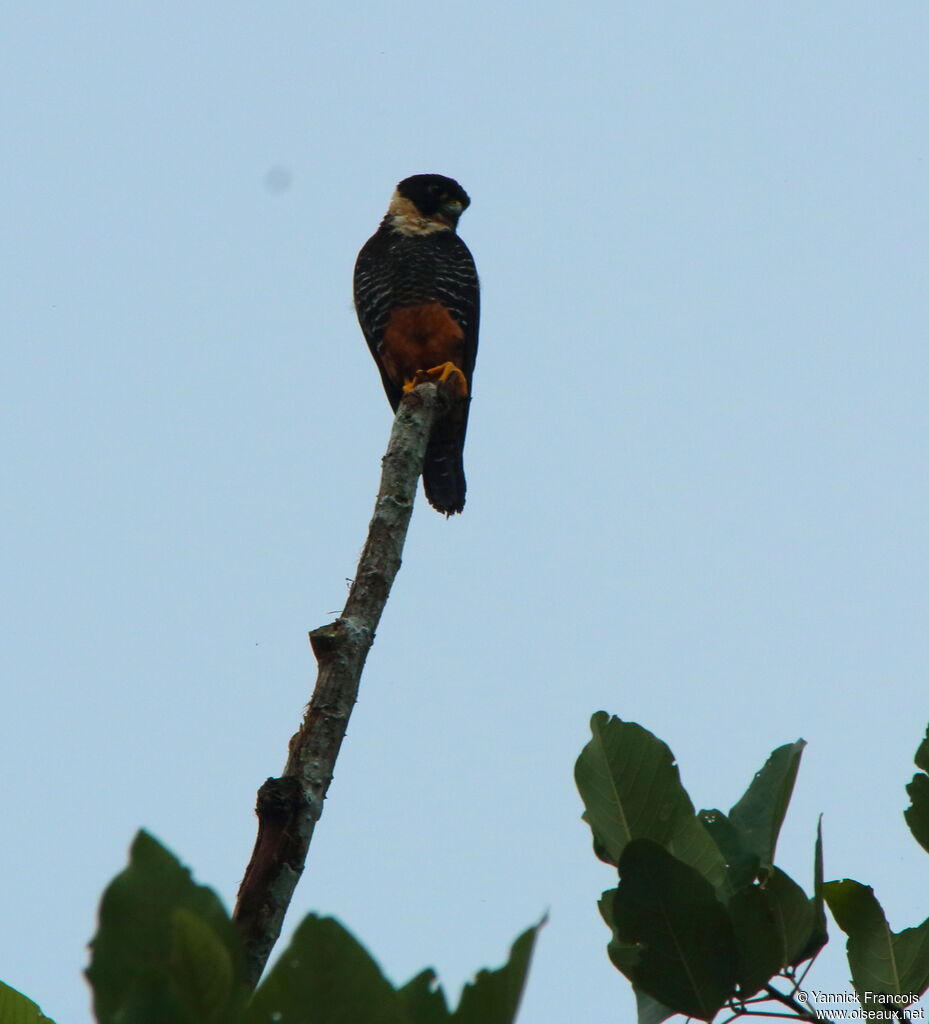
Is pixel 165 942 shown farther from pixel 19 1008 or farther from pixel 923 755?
pixel 923 755

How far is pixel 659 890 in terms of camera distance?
1.49 m

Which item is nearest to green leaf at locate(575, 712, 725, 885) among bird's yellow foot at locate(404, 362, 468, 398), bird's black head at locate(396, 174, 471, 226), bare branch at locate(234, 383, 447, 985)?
bare branch at locate(234, 383, 447, 985)

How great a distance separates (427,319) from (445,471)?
81 centimetres

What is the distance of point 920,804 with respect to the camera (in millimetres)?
1800

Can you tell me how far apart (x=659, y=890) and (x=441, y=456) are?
4.31m

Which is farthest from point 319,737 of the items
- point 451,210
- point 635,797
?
point 451,210

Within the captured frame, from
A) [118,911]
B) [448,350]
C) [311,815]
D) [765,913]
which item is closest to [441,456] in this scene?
[448,350]

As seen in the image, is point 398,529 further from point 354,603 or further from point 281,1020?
point 281,1020

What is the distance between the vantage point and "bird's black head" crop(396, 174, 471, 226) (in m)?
7.08

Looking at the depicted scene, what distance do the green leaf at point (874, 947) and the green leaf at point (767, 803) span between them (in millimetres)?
171

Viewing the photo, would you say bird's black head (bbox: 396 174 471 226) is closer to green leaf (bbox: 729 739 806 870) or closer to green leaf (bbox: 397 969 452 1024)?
green leaf (bbox: 729 739 806 870)

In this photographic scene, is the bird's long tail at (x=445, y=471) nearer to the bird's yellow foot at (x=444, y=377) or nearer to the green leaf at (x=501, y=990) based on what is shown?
Result: the bird's yellow foot at (x=444, y=377)

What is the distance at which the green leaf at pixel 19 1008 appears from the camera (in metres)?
1.49

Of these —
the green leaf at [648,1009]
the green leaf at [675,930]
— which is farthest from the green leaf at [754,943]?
the green leaf at [648,1009]
